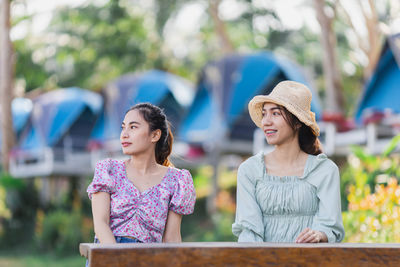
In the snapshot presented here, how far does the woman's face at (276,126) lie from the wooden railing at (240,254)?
959 mm

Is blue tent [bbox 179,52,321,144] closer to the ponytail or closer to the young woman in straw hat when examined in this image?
the ponytail

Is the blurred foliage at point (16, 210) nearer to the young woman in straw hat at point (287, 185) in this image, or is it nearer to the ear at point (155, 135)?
the ear at point (155, 135)

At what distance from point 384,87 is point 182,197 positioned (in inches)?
371

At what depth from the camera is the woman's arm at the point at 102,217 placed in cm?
267

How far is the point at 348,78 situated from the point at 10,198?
519 inches

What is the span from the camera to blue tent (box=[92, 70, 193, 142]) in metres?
17.4

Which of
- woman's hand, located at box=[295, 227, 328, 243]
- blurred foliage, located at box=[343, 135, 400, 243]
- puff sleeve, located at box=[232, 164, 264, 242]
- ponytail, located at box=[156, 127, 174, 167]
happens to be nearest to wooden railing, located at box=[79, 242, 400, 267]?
woman's hand, located at box=[295, 227, 328, 243]

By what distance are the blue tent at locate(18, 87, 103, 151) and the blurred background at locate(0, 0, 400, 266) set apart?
0.04 meters

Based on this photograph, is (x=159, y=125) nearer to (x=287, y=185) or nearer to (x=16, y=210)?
(x=287, y=185)

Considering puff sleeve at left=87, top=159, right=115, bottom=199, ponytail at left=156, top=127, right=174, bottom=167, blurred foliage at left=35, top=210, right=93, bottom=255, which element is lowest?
blurred foliage at left=35, top=210, right=93, bottom=255

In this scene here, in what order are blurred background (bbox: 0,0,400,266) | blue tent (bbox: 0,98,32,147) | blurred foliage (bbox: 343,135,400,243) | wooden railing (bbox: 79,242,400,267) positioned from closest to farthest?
wooden railing (bbox: 79,242,400,267), blurred foliage (bbox: 343,135,400,243), blurred background (bbox: 0,0,400,266), blue tent (bbox: 0,98,32,147)

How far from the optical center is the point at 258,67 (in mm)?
14312

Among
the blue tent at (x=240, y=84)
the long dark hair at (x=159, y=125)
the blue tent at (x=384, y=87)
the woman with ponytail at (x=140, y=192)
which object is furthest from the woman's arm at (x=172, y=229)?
the blue tent at (x=240, y=84)

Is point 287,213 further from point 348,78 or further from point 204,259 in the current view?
point 348,78
